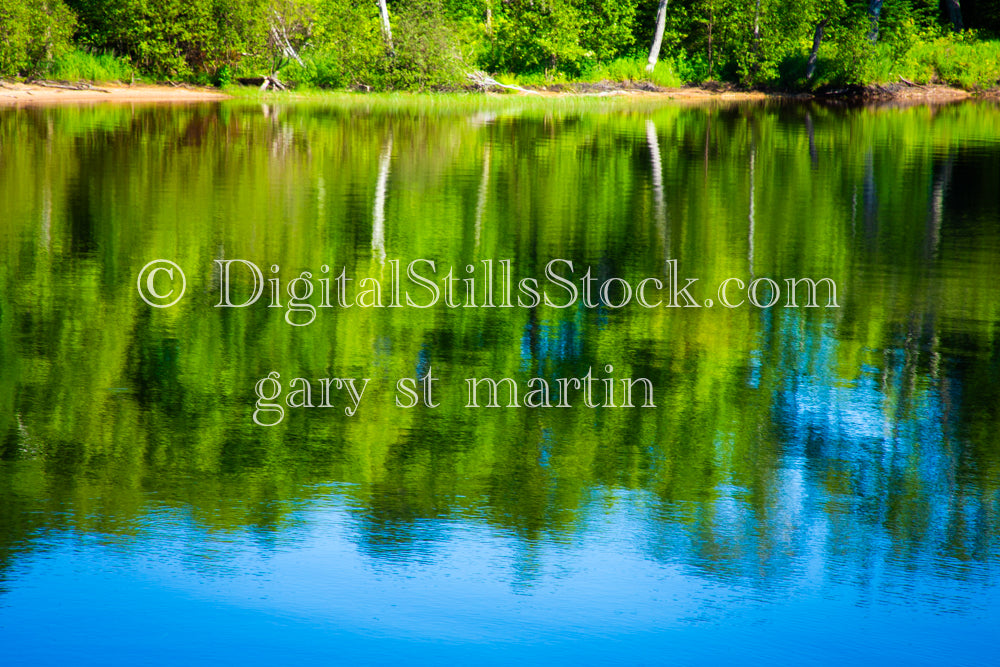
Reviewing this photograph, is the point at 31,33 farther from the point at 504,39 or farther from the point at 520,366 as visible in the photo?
the point at 520,366

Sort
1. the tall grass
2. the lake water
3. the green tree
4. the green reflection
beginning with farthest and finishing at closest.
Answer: the tall grass, the green tree, the green reflection, the lake water

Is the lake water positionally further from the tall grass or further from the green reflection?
the tall grass

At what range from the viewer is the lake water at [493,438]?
3852 millimetres

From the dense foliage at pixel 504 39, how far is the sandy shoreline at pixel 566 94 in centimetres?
69

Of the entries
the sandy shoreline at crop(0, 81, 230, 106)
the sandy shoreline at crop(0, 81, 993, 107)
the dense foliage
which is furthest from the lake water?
the dense foliage

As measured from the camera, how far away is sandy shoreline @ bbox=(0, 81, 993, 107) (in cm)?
3294

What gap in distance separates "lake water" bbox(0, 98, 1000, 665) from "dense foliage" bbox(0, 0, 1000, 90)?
24950 mm

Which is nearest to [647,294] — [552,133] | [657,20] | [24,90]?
[552,133]

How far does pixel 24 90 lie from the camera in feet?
108

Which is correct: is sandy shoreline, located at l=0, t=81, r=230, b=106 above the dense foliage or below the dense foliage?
below

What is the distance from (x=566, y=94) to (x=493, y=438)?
36.0 m

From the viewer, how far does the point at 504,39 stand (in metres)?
42.1

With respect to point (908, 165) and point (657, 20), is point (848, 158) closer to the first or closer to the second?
point (908, 165)

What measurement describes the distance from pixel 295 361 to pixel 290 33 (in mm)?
33086
